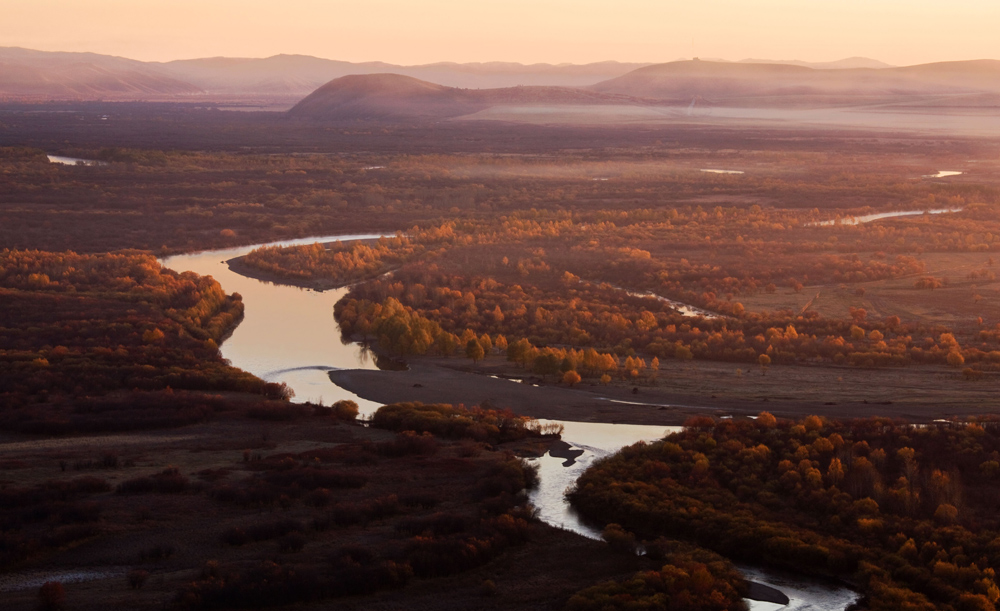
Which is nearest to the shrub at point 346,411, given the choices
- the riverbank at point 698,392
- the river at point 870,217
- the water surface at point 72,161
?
the riverbank at point 698,392

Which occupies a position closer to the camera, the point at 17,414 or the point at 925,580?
the point at 925,580

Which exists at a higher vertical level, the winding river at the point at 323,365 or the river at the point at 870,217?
the river at the point at 870,217

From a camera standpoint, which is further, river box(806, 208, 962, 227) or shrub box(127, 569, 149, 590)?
river box(806, 208, 962, 227)

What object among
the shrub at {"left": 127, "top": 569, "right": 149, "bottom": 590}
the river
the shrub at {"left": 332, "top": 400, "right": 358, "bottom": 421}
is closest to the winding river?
the shrub at {"left": 332, "top": 400, "right": 358, "bottom": 421}

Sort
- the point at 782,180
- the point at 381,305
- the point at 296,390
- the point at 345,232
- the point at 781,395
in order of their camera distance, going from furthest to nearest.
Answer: the point at 782,180
the point at 345,232
the point at 381,305
the point at 296,390
the point at 781,395

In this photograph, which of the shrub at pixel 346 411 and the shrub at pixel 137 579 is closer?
the shrub at pixel 137 579

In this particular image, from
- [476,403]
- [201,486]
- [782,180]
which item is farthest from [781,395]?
[782,180]

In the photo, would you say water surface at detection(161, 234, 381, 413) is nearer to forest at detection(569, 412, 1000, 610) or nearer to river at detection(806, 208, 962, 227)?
forest at detection(569, 412, 1000, 610)

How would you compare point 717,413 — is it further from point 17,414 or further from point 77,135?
point 77,135

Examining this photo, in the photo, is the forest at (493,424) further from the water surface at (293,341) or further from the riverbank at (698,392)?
the water surface at (293,341)
